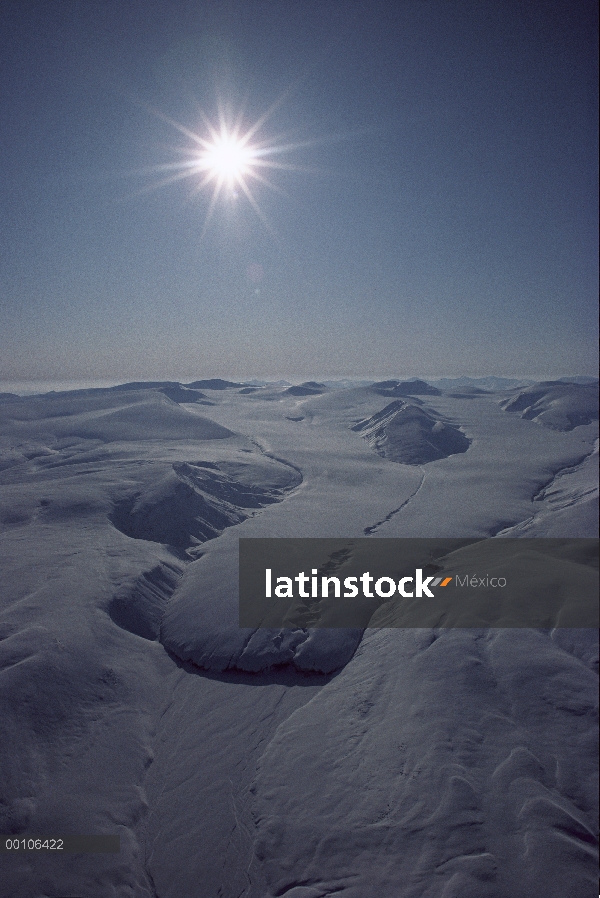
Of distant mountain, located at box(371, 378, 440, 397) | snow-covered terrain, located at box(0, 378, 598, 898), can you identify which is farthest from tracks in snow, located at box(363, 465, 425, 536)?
distant mountain, located at box(371, 378, 440, 397)

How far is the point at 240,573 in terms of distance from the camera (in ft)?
66.0

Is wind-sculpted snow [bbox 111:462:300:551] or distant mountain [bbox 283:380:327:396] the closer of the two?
wind-sculpted snow [bbox 111:462:300:551]

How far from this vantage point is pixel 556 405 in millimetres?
80375

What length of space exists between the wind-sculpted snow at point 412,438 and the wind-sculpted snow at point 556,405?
20409 millimetres

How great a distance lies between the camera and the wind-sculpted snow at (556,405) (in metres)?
71.7

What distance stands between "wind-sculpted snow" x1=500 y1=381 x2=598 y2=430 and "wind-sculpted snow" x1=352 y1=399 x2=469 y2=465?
20.4m

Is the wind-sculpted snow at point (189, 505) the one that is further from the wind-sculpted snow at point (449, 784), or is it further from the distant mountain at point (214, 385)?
the distant mountain at point (214, 385)

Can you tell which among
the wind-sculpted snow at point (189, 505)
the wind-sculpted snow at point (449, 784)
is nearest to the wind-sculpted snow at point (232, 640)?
the wind-sculpted snow at point (449, 784)

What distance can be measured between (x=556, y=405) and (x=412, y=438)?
135 feet

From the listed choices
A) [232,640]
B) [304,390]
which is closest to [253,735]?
[232,640]

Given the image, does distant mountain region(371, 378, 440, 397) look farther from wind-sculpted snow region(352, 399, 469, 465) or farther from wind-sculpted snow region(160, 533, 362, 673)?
wind-sculpted snow region(160, 533, 362, 673)

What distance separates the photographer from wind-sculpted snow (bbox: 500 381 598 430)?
7169 cm

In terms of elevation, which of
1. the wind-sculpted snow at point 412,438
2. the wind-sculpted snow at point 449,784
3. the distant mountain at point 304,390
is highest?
the distant mountain at point 304,390

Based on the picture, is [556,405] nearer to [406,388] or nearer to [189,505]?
[406,388]
